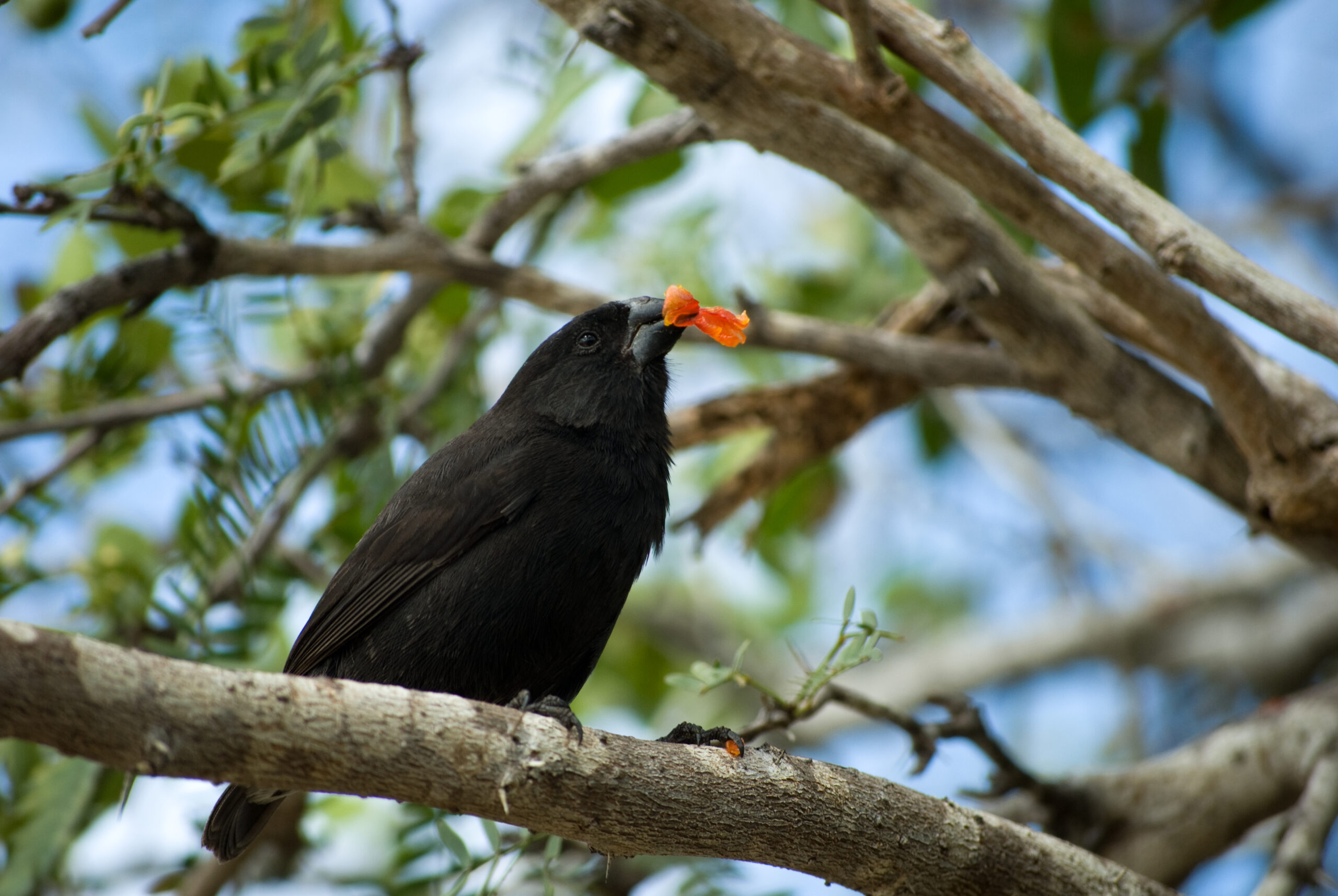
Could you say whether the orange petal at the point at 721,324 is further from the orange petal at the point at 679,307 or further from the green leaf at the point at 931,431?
the green leaf at the point at 931,431

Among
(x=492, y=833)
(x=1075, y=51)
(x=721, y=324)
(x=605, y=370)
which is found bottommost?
(x=492, y=833)

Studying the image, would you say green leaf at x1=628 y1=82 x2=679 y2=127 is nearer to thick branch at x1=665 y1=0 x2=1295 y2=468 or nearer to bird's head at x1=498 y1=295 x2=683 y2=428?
bird's head at x1=498 y1=295 x2=683 y2=428

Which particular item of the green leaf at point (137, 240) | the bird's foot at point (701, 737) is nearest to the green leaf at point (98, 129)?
the green leaf at point (137, 240)

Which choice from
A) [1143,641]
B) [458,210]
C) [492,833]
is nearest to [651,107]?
[458,210]

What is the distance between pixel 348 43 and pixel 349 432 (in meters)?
1.46

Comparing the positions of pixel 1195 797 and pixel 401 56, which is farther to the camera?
pixel 1195 797

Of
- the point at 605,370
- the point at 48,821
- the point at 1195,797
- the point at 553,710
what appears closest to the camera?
the point at 553,710

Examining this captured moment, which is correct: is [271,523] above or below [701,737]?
above

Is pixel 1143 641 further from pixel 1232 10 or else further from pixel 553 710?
pixel 553 710

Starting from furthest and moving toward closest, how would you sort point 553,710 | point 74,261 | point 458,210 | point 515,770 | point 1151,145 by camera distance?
point 458,210 < point 74,261 < point 1151,145 < point 553,710 < point 515,770

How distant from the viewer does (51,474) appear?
13.6 ft

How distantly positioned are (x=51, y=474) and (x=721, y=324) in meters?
2.45

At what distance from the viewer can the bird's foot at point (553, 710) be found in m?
2.39

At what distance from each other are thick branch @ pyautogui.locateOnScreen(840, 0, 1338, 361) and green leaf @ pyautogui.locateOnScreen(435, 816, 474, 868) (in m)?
2.16
